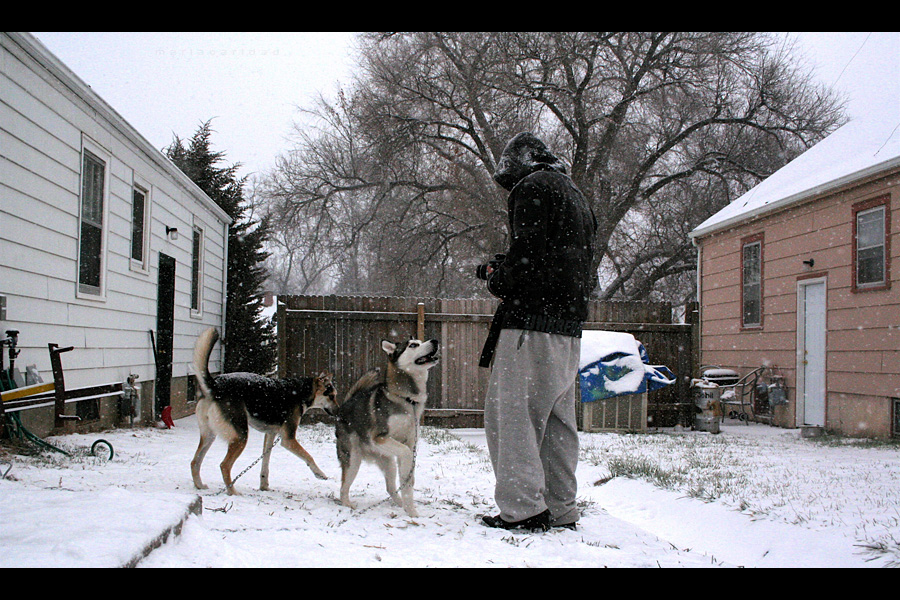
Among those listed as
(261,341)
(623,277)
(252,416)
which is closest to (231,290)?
(261,341)

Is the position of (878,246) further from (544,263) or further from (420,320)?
(544,263)

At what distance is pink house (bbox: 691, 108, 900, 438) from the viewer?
28.6 ft

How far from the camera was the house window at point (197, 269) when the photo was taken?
12094mm

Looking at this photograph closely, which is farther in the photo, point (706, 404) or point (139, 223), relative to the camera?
point (706, 404)

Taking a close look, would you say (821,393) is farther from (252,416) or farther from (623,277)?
(623,277)

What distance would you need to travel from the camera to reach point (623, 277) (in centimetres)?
2027

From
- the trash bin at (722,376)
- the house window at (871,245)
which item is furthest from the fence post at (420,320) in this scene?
the house window at (871,245)

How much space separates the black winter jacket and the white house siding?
4.71 m

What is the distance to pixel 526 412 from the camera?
3.39m

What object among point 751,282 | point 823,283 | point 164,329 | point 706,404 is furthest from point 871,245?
point 164,329

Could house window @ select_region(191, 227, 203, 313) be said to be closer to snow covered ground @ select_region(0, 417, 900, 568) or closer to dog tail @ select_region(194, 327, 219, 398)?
snow covered ground @ select_region(0, 417, 900, 568)

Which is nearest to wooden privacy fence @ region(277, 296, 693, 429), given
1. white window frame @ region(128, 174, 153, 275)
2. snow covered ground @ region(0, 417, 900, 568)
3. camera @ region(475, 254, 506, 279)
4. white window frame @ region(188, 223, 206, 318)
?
white window frame @ region(128, 174, 153, 275)

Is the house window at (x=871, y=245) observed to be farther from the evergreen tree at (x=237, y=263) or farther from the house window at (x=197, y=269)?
the evergreen tree at (x=237, y=263)

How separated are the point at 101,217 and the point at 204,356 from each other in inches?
170
